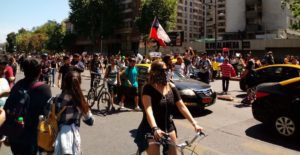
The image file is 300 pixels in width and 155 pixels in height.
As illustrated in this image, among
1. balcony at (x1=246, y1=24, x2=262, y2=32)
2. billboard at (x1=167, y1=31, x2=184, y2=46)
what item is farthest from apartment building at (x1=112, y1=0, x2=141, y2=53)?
billboard at (x1=167, y1=31, x2=184, y2=46)

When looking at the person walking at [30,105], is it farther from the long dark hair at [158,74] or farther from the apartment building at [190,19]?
the apartment building at [190,19]

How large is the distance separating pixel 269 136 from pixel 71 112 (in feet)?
17.2

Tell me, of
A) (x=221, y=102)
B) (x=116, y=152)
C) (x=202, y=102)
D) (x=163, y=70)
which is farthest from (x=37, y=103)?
(x=221, y=102)

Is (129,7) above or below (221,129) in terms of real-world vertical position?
above

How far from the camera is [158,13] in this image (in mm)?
55656

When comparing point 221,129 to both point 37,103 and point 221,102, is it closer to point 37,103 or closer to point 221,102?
point 221,102

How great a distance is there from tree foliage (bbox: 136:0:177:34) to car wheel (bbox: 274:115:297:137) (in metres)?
49.3

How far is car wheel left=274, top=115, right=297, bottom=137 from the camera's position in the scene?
7.05 metres

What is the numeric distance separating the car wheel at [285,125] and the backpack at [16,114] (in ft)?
18.2

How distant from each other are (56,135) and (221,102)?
31.1 ft

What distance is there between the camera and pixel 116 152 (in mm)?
6176

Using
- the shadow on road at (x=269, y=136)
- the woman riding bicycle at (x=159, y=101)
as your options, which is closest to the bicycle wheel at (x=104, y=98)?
the shadow on road at (x=269, y=136)

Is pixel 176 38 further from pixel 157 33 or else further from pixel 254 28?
pixel 254 28

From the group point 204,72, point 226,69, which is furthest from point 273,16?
point 226,69
